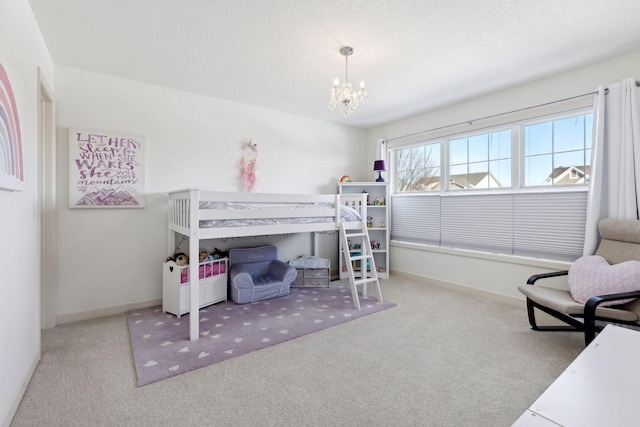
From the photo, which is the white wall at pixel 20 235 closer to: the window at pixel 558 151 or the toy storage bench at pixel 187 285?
the toy storage bench at pixel 187 285

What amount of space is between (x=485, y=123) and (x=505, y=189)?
2.74 ft

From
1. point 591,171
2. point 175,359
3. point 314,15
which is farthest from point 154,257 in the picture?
point 591,171

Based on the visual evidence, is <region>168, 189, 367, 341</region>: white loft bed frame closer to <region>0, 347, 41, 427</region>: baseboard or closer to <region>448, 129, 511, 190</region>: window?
<region>0, 347, 41, 427</region>: baseboard

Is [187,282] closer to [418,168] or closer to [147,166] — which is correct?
[147,166]

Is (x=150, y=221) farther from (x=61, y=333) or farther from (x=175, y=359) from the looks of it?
(x=175, y=359)

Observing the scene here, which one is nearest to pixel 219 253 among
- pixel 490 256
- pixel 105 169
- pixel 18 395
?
pixel 105 169

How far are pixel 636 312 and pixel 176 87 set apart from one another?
14.8ft

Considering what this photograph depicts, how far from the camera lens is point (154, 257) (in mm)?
3301

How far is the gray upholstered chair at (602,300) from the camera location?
2.09 m

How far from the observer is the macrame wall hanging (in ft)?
12.8

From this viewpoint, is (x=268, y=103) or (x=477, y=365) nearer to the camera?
(x=477, y=365)

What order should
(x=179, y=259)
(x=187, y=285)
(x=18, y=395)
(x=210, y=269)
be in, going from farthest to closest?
(x=210, y=269), (x=179, y=259), (x=187, y=285), (x=18, y=395)

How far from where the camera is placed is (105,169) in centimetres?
300

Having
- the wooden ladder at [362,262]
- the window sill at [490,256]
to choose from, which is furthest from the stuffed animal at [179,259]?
the window sill at [490,256]
